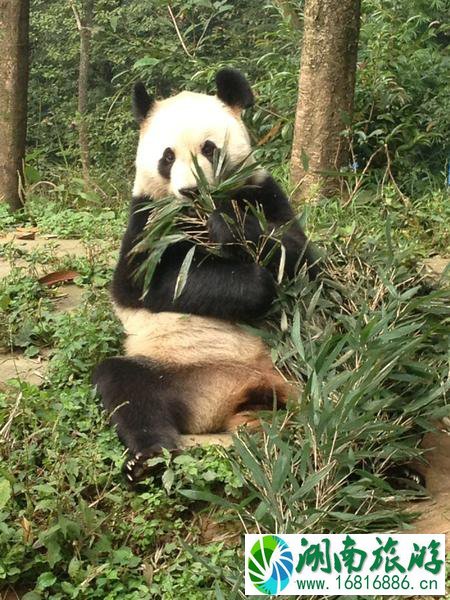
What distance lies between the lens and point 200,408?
3256mm

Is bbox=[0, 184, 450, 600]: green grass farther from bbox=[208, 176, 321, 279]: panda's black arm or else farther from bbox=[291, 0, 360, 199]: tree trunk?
bbox=[291, 0, 360, 199]: tree trunk

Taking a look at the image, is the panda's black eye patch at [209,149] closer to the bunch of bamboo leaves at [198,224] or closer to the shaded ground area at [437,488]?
the bunch of bamboo leaves at [198,224]

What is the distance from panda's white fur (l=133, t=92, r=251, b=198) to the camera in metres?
3.60

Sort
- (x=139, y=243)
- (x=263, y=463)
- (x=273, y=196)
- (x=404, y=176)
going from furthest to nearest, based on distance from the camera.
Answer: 1. (x=404, y=176)
2. (x=273, y=196)
3. (x=139, y=243)
4. (x=263, y=463)

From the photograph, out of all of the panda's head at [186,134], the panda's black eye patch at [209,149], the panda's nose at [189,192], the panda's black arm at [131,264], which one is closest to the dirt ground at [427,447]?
the panda's black arm at [131,264]

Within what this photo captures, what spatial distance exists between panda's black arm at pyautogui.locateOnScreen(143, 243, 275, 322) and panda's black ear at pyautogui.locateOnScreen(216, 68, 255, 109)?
0.86 metres

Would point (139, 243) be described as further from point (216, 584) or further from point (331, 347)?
point (216, 584)

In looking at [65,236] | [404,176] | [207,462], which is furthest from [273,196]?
[404,176]

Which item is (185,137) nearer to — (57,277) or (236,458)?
(57,277)

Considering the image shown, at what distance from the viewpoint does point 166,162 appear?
369cm

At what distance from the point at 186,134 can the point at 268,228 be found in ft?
1.94

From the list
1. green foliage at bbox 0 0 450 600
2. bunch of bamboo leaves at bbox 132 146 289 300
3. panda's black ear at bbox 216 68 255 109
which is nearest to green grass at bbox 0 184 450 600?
green foliage at bbox 0 0 450 600

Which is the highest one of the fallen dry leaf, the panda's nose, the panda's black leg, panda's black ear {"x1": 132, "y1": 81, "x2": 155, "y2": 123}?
panda's black ear {"x1": 132, "y1": 81, "x2": 155, "y2": 123}

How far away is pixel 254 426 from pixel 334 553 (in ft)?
2.78
